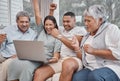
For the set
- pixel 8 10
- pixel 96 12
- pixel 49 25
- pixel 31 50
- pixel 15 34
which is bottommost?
pixel 31 50

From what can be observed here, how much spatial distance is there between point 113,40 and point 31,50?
2.87ft

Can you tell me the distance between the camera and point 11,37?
9.43 ft

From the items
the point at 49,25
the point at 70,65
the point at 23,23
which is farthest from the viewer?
the point at 23,23

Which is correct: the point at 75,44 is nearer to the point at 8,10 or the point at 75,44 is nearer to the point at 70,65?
the point at 70,65

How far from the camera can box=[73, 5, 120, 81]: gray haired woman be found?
192cm

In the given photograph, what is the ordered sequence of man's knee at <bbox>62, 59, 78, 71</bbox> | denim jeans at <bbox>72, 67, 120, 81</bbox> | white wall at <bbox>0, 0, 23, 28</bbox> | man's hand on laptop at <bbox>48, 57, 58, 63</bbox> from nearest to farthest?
denim jeans at <bbox>72, 67, 120, 81</bbox> → man's knee at <bbox>62, 59, 78, 71</bbox> → man's hand on laptop at <bbox>48, 57, 58, 63</bbox> → white wall at <bbox>0, 0, 23, 28</bbox>

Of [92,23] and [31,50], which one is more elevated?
[92,23]

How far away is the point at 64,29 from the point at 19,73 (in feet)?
2.74

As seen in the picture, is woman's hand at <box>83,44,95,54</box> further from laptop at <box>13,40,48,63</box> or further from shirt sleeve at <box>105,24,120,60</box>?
laptop at <box>13,40,48,63</box>

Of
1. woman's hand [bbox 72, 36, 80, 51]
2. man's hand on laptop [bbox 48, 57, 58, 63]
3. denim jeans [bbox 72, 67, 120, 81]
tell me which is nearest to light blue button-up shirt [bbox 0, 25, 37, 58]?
man's hand on laptop [bbox 48, 57, 58, 63]

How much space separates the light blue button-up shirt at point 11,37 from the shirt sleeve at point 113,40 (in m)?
1.20

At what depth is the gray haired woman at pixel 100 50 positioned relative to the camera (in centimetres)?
192

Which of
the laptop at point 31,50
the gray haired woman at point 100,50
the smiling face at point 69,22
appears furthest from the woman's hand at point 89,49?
the smiling face at point 69,22

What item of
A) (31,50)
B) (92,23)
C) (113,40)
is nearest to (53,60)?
(31,50)
